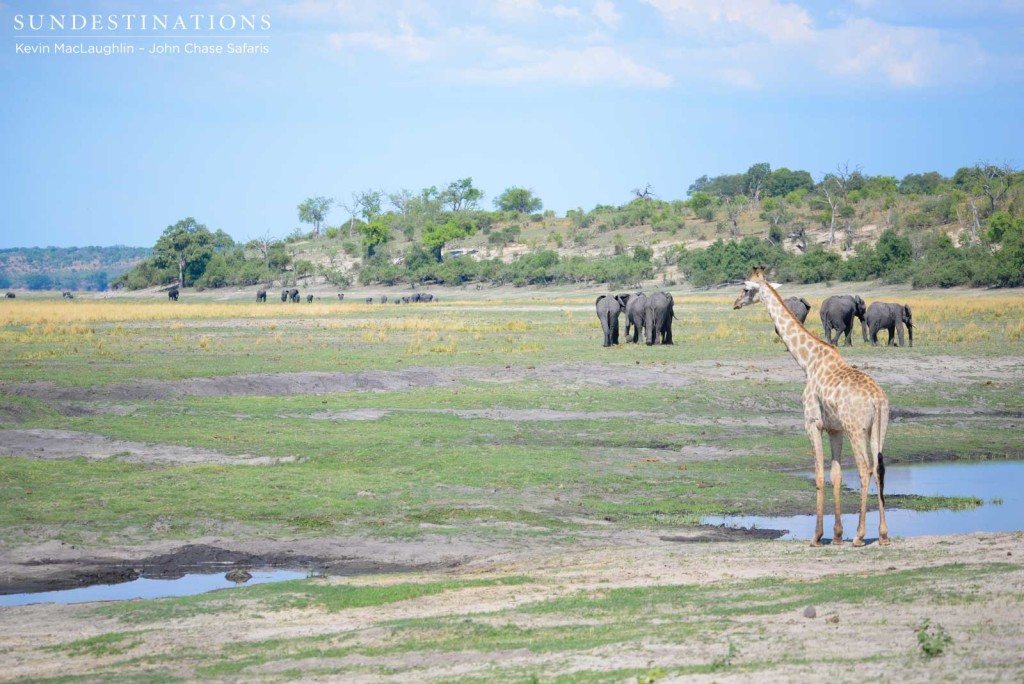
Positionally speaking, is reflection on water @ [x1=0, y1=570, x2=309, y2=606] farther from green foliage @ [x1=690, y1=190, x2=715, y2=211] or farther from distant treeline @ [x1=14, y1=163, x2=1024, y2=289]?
green foliage @ [x1=690, y1=190, x2=715, y2=211]

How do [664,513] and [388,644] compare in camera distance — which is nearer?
[388,644]

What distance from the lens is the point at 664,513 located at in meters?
14.9

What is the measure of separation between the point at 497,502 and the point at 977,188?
7388cm

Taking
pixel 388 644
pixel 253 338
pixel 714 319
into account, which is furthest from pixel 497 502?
pixel 714 319

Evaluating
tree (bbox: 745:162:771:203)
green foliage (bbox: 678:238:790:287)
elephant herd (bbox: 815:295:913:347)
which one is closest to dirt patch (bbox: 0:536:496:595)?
elephant herd (bbox: 815:295:913:347)

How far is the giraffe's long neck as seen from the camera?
41.0ft

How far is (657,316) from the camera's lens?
3569 cm

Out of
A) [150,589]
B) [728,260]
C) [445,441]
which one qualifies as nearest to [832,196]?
[728,260]

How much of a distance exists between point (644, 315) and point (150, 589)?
83.5 feet

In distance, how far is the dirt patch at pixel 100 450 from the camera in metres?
17.9

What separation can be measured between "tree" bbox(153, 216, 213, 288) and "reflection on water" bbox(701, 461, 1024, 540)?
95314 mm

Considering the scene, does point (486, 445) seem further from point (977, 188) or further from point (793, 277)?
point (977, 188)

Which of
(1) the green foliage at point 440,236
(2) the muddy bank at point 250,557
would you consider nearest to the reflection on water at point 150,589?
(2) the muddy bank at point 250,557

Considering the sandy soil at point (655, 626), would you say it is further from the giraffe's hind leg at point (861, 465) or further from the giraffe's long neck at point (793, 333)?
the giraffe's long neck at point (793, 333)
